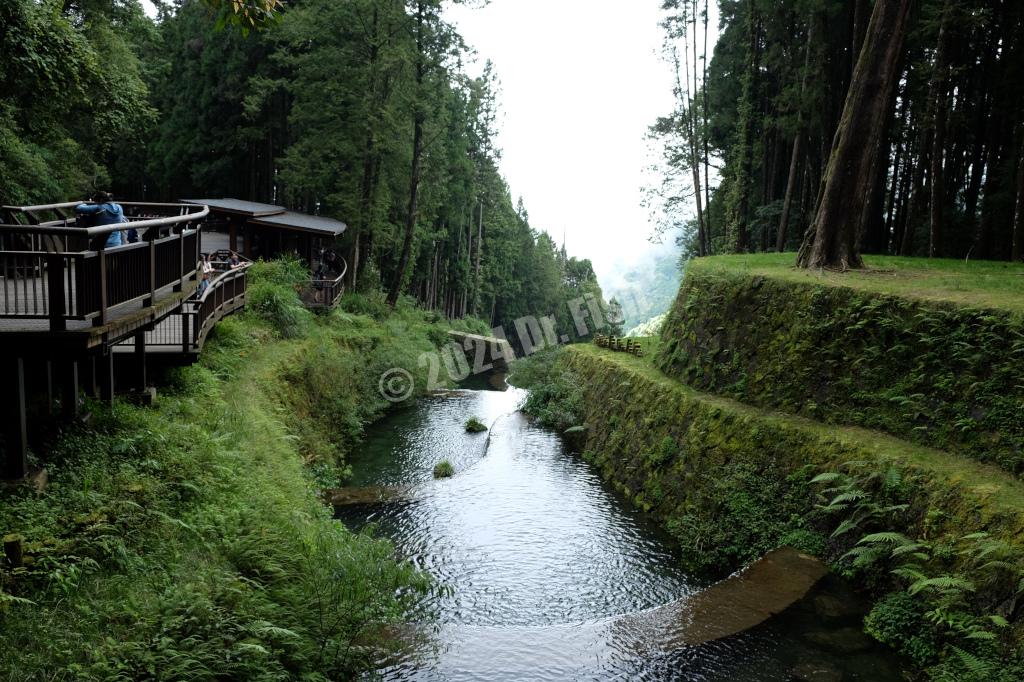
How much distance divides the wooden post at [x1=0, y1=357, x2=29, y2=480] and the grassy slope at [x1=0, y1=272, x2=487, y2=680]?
37cm

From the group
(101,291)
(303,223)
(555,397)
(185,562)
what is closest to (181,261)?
(101,291)

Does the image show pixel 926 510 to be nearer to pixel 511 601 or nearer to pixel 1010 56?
pixel 511 601

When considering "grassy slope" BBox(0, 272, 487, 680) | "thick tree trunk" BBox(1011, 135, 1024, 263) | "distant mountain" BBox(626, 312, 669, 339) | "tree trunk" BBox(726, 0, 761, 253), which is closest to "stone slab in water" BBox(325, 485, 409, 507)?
"grassy slope" BBox(0, 272, 487, 680)

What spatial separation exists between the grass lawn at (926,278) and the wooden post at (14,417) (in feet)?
48.3

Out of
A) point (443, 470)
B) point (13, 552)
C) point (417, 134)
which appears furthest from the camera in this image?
point (417, 134)

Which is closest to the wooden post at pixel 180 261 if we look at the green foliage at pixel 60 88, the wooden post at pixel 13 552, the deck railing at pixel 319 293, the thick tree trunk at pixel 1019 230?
the wooden post at pixel 13 552

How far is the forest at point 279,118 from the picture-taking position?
16625 millimetres

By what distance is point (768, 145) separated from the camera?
30938 millimetres

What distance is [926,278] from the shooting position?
15102 millimetres

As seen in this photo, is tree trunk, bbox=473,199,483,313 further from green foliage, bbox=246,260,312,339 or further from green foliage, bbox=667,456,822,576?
green foliage, bbox=667,456,822,576

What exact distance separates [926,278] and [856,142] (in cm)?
397

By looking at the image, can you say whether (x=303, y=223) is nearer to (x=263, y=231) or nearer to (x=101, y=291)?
(x=263, y=231)

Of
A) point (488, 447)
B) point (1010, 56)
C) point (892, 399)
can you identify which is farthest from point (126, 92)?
point (1010, 56)

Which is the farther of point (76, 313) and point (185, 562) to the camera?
point (185, 562)
